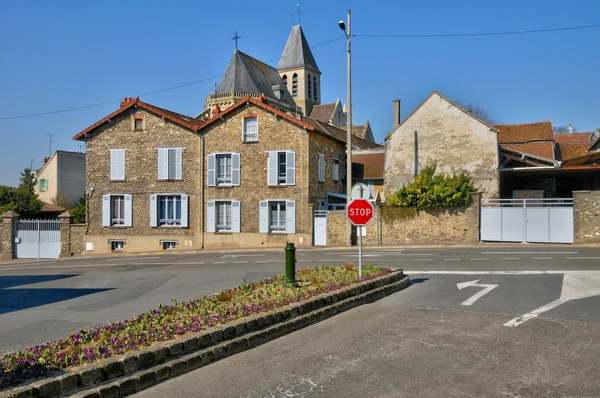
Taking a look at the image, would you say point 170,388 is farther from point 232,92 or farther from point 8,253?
point 232,92

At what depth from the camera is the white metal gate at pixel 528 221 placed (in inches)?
944

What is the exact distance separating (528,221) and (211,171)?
17.0 m

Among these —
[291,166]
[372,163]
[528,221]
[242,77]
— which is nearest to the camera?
[528,221]

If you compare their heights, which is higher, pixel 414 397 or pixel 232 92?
pixel 232 92

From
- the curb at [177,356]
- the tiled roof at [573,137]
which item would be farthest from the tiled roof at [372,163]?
the curb at [177,356]

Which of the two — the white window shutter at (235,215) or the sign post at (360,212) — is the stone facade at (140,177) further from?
the sign post at (360,212)

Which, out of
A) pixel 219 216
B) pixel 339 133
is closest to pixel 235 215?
pixel 219 216

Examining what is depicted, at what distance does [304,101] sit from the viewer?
3118 inches

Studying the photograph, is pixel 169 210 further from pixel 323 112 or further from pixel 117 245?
pixel 323 112

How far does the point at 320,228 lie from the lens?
2781cm

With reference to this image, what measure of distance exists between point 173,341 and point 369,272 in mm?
6331

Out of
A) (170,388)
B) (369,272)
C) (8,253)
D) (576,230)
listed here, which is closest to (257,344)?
(170,388)

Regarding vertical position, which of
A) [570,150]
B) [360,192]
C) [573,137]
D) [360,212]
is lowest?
[360,212]

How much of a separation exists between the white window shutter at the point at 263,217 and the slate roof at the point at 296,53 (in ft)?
179
